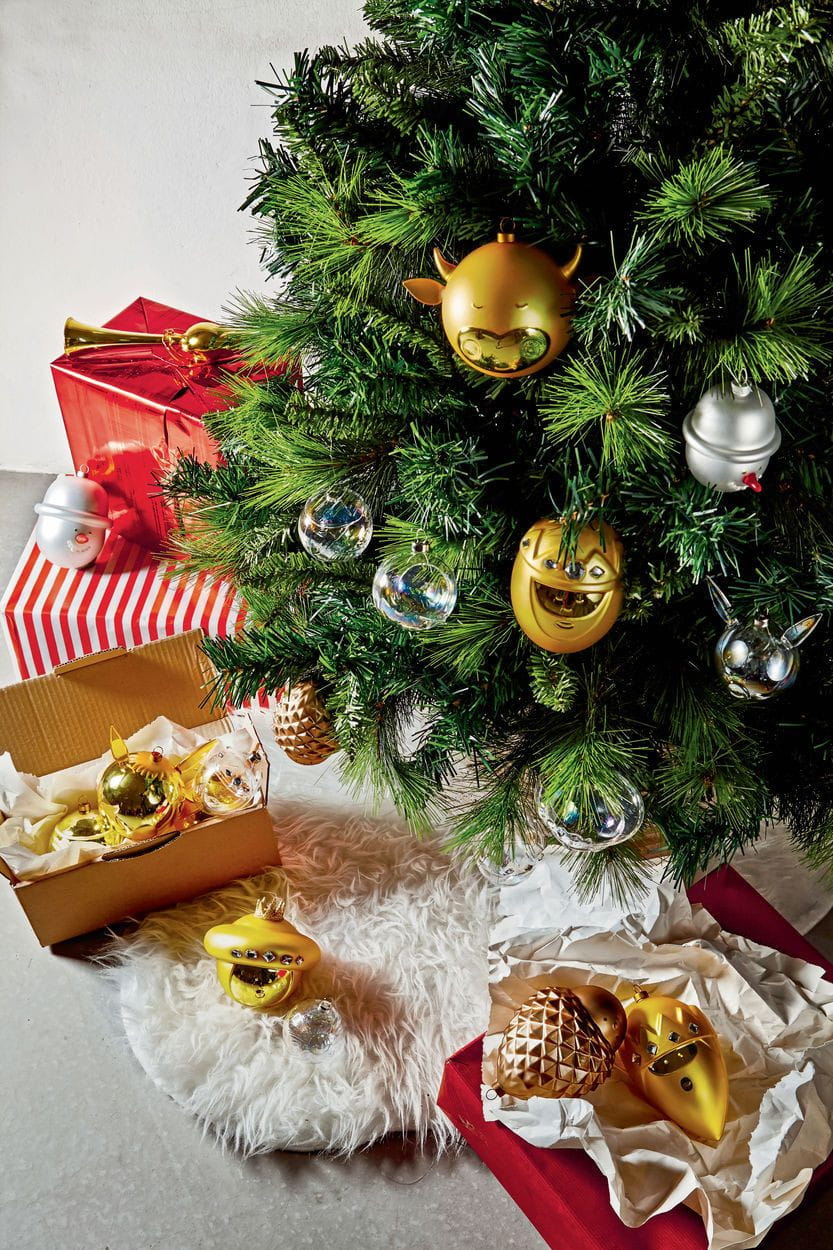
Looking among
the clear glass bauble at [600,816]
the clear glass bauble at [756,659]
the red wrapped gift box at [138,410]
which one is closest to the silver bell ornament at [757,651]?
the clear glass bauble at [756,659]

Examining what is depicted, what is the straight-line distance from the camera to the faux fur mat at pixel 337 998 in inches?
38.9

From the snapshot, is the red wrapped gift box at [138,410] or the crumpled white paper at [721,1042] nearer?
the crumpled white paper at [721,1042]

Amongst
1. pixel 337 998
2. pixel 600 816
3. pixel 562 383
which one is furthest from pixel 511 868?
pixel 562 383

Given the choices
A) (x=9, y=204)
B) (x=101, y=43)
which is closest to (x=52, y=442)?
(x=9, y=204)

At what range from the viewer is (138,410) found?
1.31 metres

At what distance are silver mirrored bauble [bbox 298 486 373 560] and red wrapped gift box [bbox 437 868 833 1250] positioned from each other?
1.62 feet

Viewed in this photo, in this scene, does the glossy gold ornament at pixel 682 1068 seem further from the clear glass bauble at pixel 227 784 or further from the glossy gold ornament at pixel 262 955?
the clear glass bauble at pixel 227 784

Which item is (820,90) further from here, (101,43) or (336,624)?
(101,43)

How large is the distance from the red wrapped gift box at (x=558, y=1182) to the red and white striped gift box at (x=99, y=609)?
2.08 feet

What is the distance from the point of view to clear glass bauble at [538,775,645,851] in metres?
0.72

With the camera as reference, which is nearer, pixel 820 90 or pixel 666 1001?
pixel 820 90

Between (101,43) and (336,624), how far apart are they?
1046mm

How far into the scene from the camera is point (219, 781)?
1.08 m

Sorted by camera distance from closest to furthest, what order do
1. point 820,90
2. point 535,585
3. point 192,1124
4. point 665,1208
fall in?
point 820,90 < point 535,585 < point 665,1208 < point 192,1124
